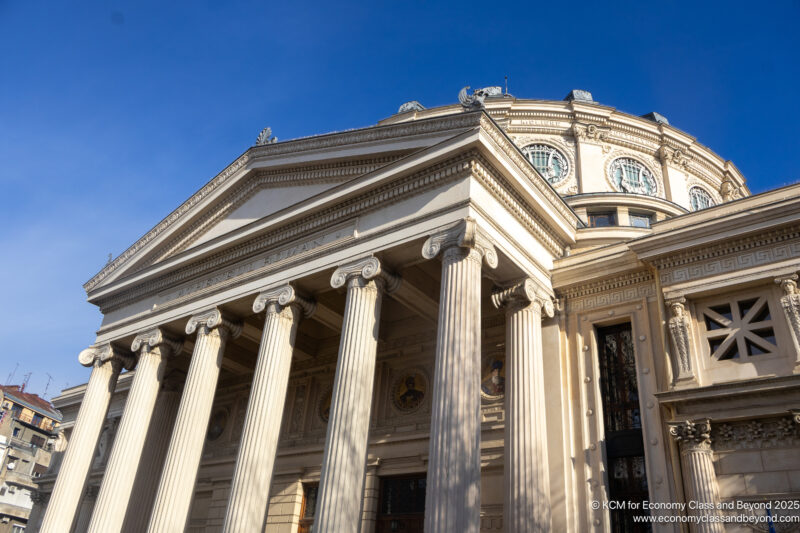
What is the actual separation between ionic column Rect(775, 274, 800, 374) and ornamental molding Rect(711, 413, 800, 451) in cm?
112

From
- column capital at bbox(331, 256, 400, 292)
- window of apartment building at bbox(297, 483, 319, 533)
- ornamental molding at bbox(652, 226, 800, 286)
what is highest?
ornamental molding at bbox(652, 226, 800, 286)

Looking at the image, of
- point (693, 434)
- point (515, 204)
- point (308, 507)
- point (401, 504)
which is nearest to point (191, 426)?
point (308, 507)

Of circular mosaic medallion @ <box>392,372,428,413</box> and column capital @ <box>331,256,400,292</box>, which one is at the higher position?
column capital @ <box>331,256,400,292</box>

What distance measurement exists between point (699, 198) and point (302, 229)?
18.8 metres

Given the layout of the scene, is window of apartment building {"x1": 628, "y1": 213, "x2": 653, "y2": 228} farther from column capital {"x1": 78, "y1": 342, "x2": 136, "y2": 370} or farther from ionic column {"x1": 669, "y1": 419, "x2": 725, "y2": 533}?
column capital {"x1": 78, "y1": 342, "x2": 136, "y2": 370}

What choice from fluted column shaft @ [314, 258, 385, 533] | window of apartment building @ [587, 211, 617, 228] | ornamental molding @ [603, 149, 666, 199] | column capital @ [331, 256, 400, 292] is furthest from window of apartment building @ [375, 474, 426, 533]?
ornamental molding @ [603, 149, 666, 199]

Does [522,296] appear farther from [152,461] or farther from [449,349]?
[152,461]

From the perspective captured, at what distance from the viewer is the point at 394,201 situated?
1442 centimetres

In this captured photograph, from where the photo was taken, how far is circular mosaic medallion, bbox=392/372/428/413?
17.8 m

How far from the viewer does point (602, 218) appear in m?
22.3

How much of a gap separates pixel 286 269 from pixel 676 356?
9511mm

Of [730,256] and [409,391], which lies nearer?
[730,256]

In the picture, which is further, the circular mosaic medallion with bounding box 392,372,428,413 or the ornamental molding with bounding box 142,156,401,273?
the circular mosaic medallion with bounding box 392,372,428,413

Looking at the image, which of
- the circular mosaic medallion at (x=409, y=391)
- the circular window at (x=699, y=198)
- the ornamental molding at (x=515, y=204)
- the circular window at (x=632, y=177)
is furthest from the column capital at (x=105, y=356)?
the circular window at (x=699, y=198)
